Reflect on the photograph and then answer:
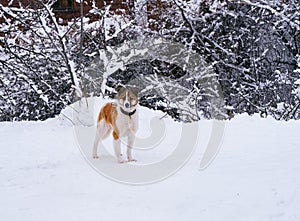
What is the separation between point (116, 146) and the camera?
4547 mm

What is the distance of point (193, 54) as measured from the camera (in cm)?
953

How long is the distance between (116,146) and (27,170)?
3.48 ft

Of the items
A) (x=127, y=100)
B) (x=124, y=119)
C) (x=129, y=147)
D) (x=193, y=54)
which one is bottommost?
(x=129, y=147)

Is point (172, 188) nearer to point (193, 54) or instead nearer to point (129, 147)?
point (129, 147)

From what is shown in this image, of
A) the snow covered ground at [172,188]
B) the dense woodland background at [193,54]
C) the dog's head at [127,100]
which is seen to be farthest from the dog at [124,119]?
the dense woodland background at [193,54]

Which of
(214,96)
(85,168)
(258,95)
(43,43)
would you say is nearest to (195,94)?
(214,96)

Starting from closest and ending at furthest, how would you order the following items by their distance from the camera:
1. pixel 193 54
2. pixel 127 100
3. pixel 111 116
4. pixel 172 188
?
1. pixel 172 188
2. pixel 127 100
3. pixel 111 116
4. pixel 193 54

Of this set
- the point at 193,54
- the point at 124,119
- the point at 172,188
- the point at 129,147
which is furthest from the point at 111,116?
the point at 193,54

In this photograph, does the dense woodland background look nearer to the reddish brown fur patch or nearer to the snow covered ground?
the reddish brown fur patch

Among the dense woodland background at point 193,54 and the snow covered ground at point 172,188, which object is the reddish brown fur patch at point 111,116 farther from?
the dense woodland background at point 193,54

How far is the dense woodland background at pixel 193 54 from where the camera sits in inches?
358

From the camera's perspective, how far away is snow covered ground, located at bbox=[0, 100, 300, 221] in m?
2.84

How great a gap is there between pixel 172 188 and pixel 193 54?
6.58m

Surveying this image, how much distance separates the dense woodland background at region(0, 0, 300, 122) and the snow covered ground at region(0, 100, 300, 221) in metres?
Answer: 4.06
